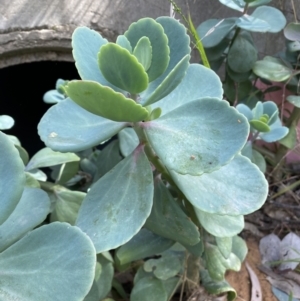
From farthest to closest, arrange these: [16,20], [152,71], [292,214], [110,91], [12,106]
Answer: [12,106] < [292,214] < [16,20] < [152,71] < [110,91]

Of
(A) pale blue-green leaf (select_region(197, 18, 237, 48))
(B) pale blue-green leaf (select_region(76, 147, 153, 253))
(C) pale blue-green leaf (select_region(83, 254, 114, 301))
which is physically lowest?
(C) pale blue-green leaf (select_region(83, 254, 114, 301))

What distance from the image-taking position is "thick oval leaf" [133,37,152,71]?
0.47m

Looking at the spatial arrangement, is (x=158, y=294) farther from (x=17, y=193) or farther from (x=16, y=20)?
(x=16, y=20)

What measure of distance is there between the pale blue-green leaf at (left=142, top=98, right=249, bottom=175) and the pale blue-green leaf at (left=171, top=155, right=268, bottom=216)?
0.21 feet

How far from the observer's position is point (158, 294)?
72 centimetres

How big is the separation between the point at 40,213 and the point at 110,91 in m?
0.22

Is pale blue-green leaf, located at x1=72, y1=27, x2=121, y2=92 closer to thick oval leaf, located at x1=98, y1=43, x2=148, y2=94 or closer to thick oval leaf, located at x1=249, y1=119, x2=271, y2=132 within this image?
thick oval leaf, located at x1=98, y1=43, x2=148, y2=94

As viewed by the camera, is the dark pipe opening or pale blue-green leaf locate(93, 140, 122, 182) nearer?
pale blue-green leaf locate(93, 140, 122, 182)

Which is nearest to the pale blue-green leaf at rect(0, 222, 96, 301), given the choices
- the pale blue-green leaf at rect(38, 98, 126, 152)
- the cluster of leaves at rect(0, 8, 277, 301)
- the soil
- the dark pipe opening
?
the cluster of leaves at rect(0, 8, 277, 301)

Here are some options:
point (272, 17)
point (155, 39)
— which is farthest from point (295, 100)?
point (155, 39)

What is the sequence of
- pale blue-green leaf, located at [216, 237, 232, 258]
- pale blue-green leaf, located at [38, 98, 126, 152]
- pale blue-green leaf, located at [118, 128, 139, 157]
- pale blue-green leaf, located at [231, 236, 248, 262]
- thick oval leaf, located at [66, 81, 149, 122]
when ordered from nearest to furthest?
thick oval leaf, located at [66, 81, 149, 122]
pale blue-green leaf, located at [38, 98, 126, 152]
pale blue-green leaf, located at [216, 237, 232, 258]
pale blue-green leaf, located at [118, 128, 139, 157]
pale blue-green leaf, located at [231, 236, 248, 262]

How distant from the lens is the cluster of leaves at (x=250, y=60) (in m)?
0.89

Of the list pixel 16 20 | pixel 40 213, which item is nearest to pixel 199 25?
pixel 16 20

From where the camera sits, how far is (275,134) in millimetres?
875
